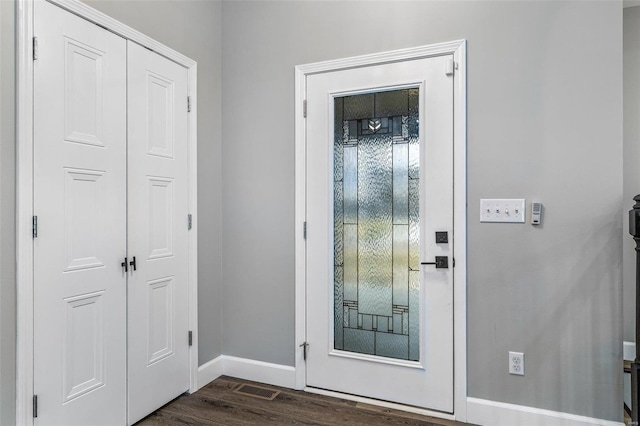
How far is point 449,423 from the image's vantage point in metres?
2.25

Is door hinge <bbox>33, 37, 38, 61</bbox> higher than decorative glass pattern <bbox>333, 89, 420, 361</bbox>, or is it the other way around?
door hinge <bbox>33, 37, 38, 61</bbox>

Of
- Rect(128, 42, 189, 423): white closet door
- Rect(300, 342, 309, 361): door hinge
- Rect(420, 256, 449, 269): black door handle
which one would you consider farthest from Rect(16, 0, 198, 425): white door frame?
Rect(420, 256, 449, 269): black door handle

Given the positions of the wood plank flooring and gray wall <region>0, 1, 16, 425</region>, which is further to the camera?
the wood plank flooring

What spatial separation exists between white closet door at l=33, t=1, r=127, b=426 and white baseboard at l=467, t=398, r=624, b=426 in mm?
2009

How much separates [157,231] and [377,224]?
137 centimetres

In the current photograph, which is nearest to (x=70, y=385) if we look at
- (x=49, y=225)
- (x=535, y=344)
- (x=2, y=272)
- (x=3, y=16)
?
(x=2, y=272)

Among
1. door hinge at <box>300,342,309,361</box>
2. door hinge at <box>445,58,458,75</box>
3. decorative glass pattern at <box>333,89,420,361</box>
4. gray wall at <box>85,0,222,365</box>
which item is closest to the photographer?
door hinge at <box>445,58,458,75</box>

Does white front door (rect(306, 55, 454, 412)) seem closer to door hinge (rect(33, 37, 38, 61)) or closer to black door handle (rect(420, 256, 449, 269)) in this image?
black door handle (rect(420, 256, 449, 269))

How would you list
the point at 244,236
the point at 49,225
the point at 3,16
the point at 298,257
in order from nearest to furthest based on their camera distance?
1. the point at 3,16
2. the point at 49,225
3. the point at 298,257
4. the point at 244,236

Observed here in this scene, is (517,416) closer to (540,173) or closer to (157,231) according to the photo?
(540,173)

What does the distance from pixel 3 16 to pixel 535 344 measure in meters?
3.02

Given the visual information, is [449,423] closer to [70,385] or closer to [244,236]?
[244,236]

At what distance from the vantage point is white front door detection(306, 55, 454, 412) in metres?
2.34

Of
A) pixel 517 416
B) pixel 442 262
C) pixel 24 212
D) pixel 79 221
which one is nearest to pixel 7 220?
pixel 24 212
